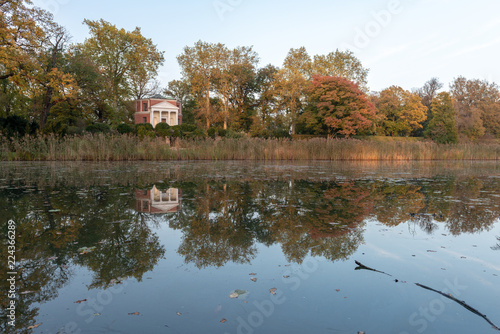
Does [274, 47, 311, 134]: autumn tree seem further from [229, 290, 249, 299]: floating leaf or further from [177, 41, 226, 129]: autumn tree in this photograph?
[229, 290, 249, 299]: floating leaf

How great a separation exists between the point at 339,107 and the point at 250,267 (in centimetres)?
3248

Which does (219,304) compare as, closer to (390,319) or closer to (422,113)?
(390,319)

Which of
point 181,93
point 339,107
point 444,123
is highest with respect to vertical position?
point 181,93

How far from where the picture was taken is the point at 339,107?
33094 mm

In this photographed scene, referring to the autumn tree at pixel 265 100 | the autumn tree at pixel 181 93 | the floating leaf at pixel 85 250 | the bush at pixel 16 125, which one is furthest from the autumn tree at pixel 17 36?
the autumn tree at pixel 181 93

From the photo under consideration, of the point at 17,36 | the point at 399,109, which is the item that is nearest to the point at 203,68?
the point at 399,109

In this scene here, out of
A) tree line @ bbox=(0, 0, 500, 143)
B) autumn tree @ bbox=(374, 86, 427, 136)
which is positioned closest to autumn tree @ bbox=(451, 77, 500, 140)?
tree line @ bbox=(0, 0, 500, 143)

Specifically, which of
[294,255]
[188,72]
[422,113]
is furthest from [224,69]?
[294,255]

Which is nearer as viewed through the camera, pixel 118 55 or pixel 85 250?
pixel 85 250

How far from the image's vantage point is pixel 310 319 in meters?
1.70

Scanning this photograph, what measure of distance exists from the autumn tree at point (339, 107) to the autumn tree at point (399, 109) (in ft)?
35.1

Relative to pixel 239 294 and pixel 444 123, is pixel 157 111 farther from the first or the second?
pixel 239 294

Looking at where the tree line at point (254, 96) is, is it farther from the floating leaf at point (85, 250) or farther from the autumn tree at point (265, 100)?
the floating leaf at point (85, 250)

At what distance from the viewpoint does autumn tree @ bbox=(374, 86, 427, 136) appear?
43625 millimetres
